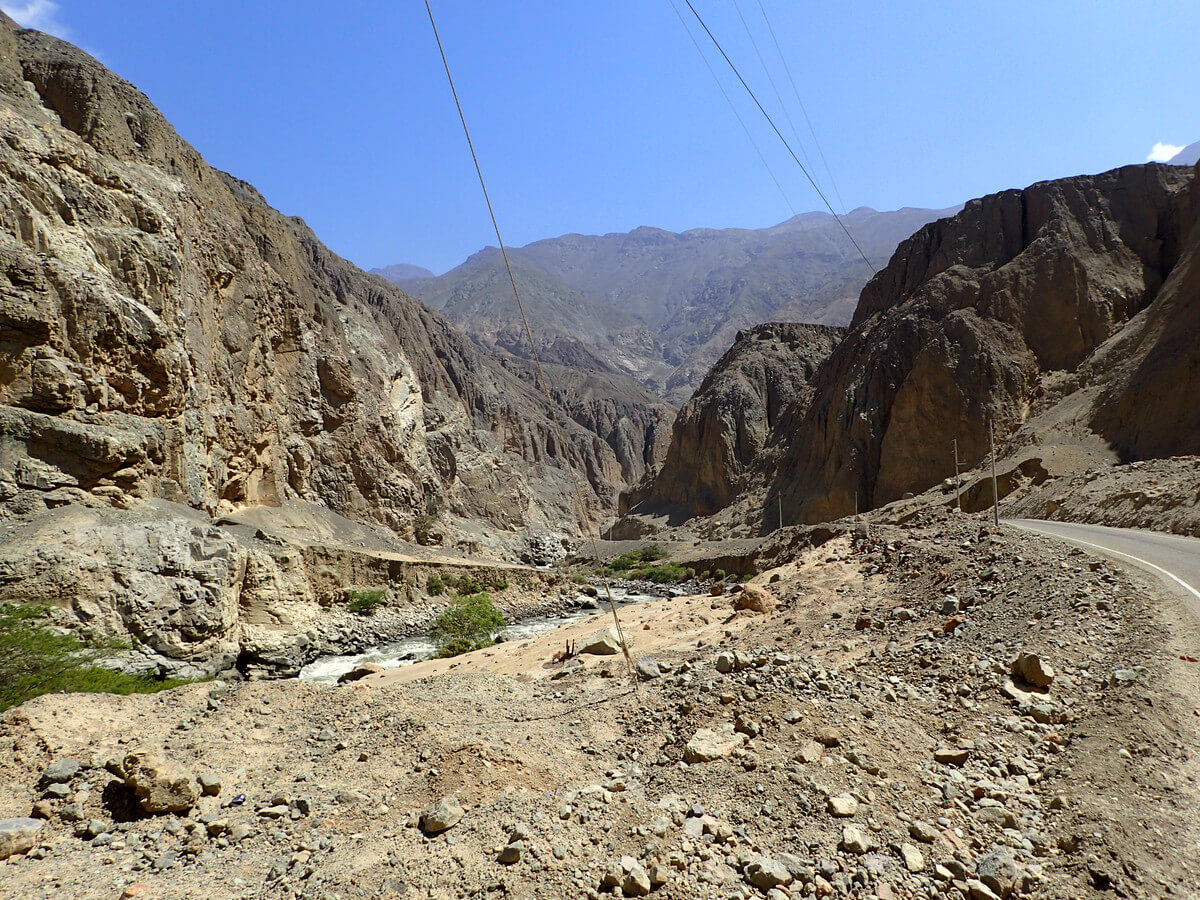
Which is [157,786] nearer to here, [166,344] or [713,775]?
[713,775]

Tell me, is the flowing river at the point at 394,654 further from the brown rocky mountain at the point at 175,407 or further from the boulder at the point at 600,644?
the boulder at the point at 600,644

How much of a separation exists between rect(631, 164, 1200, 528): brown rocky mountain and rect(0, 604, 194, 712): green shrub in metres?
42.6

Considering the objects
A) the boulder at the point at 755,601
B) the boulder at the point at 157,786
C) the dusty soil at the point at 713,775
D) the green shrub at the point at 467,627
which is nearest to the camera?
the dusty soil at the point at 713,775

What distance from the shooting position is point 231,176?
210ft

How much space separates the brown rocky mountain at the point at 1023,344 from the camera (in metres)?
36.0

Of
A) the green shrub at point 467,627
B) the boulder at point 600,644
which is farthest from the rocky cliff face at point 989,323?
the boulder at point 600,644

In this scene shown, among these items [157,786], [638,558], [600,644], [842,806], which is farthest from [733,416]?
[157,786]

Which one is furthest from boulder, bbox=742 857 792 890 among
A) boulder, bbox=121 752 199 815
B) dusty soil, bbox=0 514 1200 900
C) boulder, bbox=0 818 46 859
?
boulder, bbox=0 818 46 859

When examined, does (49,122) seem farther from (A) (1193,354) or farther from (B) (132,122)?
(A) (1193,354)

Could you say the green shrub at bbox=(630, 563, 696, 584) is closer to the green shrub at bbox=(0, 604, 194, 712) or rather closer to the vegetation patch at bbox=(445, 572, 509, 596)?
the vegetation patch at bbox=(445, 572, 509, 596)

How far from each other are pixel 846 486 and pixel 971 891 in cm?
5154

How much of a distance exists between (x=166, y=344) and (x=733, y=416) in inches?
2461

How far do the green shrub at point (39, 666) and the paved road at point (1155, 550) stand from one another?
19.8 metres

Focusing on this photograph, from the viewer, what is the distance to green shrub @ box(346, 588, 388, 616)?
35.4 m
